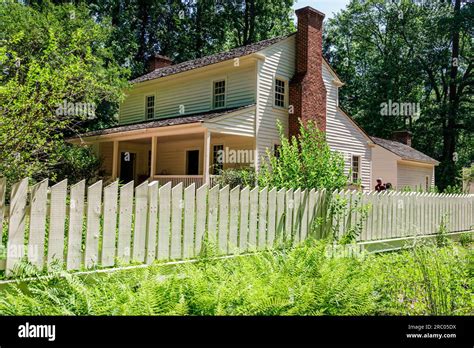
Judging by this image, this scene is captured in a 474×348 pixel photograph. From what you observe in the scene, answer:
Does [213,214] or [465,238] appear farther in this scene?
[465,238]

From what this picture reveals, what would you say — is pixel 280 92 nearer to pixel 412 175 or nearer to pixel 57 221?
pixel 412 175

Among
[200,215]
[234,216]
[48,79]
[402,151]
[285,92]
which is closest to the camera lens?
[200,215]

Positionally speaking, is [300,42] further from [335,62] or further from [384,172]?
[335,62]

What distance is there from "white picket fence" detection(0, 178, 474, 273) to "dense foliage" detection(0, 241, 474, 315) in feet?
1.21

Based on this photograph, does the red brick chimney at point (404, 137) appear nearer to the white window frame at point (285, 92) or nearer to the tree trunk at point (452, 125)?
the tree trunk at point (452, 125)

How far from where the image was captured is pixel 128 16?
3297 centimetres

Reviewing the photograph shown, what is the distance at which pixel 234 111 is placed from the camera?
696 inches

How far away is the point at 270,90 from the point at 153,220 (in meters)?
15.8

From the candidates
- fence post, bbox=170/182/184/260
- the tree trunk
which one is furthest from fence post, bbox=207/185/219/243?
the tree trunk

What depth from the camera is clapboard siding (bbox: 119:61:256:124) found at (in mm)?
19641

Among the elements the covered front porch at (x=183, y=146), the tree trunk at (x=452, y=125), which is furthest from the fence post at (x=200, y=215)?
the tree trunk at (x=452, y=125)

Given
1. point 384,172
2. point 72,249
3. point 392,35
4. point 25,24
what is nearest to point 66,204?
point 72,249

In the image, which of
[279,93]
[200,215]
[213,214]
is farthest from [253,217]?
[279,93]

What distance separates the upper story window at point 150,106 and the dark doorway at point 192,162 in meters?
3.58
